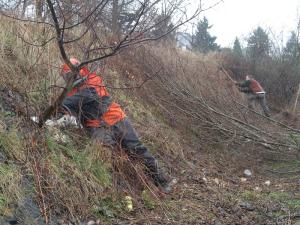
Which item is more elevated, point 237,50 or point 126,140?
point 237,50

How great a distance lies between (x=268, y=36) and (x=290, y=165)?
16770 mm

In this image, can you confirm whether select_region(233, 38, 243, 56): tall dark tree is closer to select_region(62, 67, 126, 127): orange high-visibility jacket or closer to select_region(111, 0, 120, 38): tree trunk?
select_region(111, 0, 120, 38): tree trunk

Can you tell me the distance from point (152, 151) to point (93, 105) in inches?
79.2

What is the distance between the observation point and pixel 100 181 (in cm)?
475

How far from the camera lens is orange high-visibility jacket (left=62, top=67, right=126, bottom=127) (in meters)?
5.22

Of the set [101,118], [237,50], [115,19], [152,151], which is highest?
[115,19]

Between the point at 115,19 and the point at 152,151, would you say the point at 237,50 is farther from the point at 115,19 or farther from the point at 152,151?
the point at 115,19

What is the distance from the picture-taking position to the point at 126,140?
17.7 feet

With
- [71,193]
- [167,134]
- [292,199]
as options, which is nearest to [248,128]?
[167,134]

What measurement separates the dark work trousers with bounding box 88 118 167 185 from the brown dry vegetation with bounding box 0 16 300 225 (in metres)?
0.15

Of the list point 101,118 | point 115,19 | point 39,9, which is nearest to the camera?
point 101,118

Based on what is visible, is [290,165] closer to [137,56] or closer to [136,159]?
[136,159]

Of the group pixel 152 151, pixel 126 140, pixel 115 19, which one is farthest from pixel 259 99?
pixel 126 140

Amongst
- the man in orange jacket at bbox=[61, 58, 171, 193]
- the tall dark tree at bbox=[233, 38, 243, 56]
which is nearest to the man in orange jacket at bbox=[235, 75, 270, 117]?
the tall dark tree at bbox=[233, 38, 243, 56]
